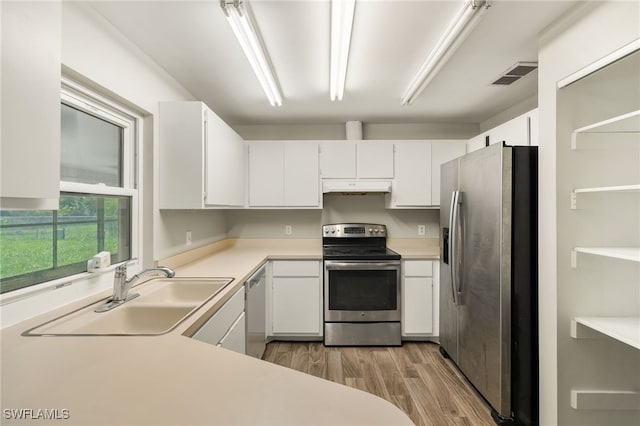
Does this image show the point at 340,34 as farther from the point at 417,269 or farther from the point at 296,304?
the point at 296,304

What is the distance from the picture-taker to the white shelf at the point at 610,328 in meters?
1.44

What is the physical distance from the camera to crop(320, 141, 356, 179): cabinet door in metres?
3.42

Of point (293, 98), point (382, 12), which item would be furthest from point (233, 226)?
point (382, 12)

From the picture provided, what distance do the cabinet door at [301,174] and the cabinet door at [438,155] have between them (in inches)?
51.1

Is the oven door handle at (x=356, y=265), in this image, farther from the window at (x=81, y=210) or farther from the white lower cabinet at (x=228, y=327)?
the window at (x=81, y=210)

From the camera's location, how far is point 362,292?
3.03 m

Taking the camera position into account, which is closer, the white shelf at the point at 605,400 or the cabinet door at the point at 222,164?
the white shelf at the point at 605,400

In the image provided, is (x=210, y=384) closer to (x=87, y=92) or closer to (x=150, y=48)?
(x=87, y=92)

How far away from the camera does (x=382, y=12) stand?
1.62 metres

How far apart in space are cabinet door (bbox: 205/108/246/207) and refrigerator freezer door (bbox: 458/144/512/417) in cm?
197

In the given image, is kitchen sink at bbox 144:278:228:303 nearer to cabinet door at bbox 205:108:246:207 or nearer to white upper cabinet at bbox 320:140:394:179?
cabinet door at bbox 205:108:246:207

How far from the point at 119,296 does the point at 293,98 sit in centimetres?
215

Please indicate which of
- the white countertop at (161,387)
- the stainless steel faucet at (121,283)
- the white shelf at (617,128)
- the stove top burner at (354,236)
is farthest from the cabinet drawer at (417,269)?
the white countertop at (161,387)

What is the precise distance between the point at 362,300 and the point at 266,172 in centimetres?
174
